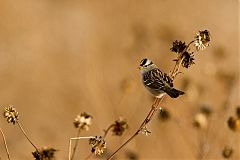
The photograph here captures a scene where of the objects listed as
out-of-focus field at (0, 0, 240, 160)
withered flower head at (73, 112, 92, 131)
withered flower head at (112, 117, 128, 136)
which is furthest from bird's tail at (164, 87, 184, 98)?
out-of-focus field at (0, 0, 240, 160)

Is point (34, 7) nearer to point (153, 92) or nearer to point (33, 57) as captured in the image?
point (33, 57)

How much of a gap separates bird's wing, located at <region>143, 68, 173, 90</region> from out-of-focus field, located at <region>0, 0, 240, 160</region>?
1743 millimetres

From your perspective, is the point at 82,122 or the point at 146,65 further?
the point at 146,65

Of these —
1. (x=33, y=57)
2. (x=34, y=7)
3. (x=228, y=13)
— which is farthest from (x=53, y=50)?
(x=228, y=13)

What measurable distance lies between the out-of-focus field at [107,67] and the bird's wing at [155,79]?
1743 millimetres

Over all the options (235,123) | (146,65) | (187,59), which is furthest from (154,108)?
(235,123)

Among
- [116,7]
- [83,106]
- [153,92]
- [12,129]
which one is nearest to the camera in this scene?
[153,92]

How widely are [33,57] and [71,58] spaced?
51 centimetres

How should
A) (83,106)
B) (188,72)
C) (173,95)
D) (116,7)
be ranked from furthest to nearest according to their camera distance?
(116,7) → (188,72) → (83,106) → (173,95)

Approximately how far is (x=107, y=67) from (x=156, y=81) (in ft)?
14.9

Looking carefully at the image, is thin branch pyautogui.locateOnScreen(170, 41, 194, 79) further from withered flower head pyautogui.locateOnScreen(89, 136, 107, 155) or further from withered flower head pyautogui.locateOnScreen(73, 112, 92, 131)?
withered flower head pyautogui.locateOnScreen(73, 112, 92, 131)

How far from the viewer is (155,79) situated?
349 cm

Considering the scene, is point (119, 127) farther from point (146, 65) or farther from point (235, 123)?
point (235, 123)

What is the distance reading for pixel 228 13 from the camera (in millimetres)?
8992
